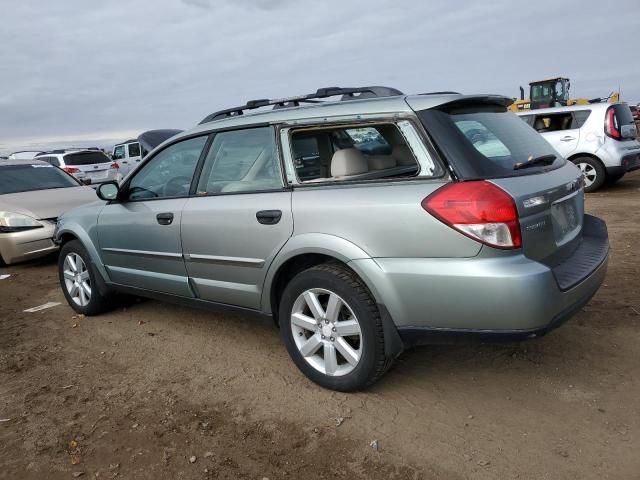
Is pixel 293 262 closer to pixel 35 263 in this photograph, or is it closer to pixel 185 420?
pixel 185 420

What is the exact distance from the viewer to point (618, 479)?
2195mm

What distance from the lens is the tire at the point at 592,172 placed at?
9.80 meters

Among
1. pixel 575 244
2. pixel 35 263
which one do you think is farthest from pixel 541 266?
pixel 35 263

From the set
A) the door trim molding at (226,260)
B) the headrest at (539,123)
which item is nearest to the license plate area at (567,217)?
the door trim molding at (226,260)

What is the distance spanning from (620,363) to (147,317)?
375cm

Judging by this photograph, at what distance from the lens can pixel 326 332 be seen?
9.80 ft

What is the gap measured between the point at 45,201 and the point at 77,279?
10.0ft

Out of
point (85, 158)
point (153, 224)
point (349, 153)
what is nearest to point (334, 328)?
point (349, 153)

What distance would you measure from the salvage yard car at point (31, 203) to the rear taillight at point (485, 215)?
604 cm

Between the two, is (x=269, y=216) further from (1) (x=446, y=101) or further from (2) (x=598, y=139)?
(2) (x=598, y=139)

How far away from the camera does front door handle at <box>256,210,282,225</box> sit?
308cm

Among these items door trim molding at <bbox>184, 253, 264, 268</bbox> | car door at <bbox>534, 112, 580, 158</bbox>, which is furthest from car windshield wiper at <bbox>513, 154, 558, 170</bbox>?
car door at <bbox>534, 112, 580, 158</bbox>

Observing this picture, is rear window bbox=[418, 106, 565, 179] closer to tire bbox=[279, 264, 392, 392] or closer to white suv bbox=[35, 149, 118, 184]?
tire bbox=[279, 264, 392, 392]

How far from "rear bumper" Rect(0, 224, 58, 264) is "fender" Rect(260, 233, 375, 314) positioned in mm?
4791
